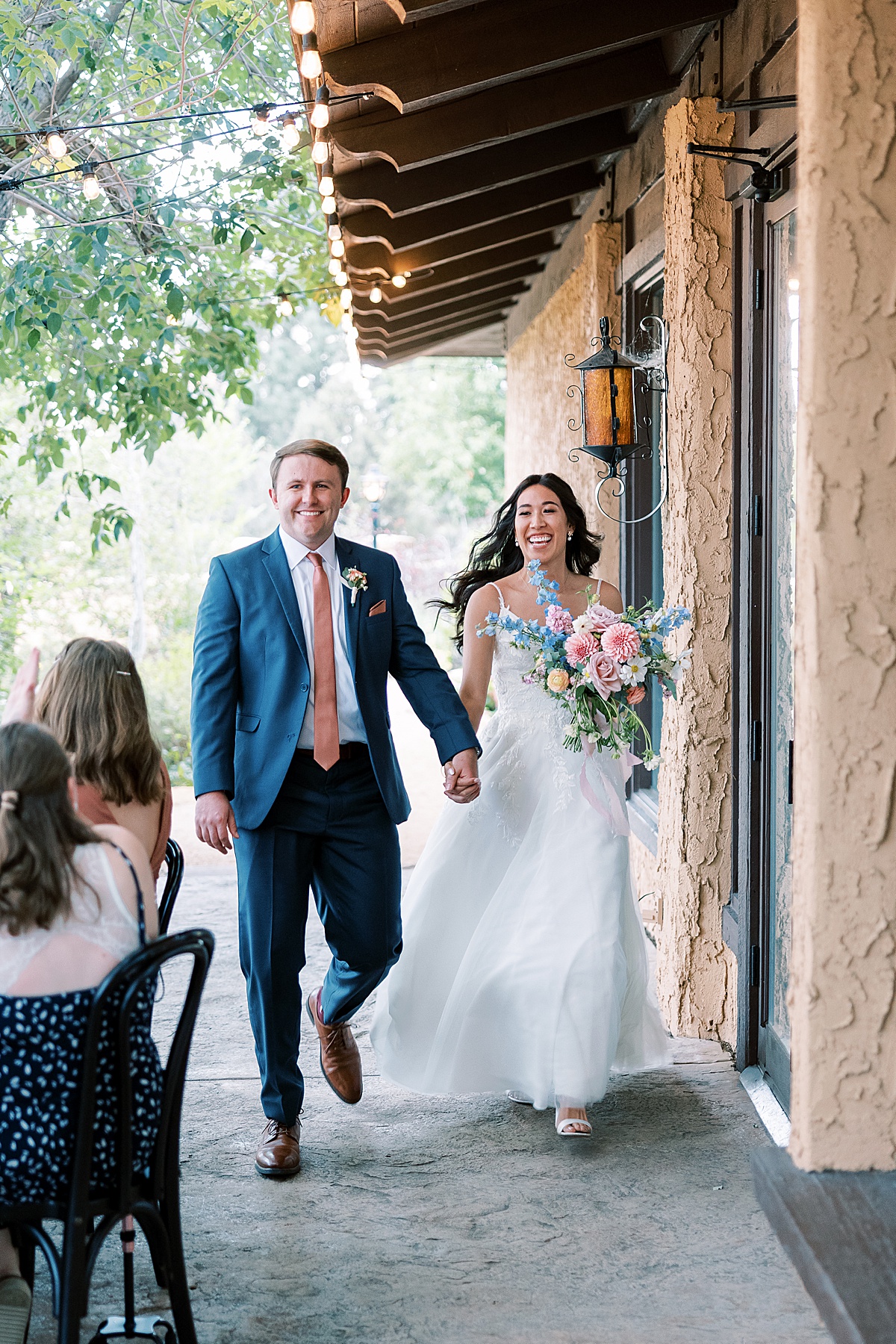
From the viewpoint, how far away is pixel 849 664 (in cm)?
234

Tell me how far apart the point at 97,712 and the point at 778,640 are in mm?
2038

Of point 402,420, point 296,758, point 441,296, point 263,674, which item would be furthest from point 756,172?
point 402,420

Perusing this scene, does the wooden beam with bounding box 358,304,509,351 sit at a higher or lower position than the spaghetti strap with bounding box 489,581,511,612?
higher

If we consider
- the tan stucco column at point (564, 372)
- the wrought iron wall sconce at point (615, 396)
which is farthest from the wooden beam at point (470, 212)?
the wrought iron wall sconce at point (615, 396)

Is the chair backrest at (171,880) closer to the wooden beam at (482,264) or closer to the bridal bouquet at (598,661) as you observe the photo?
the bridal bouquet at (598,661)

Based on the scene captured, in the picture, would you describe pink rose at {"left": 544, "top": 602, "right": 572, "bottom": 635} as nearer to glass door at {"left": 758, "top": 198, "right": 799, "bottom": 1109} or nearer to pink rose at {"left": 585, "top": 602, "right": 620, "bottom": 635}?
pink rose at {"left": 585, "top": 602, "right": 620, "bottom": 635}

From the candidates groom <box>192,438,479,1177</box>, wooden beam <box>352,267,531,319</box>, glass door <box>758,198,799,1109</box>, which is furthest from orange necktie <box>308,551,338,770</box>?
wooden beam <box>352,267,531,319</box>

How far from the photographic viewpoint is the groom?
3348mm

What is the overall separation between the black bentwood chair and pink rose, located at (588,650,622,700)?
1686 millimetres

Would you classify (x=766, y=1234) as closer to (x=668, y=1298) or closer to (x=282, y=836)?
(x=668, y=1298)

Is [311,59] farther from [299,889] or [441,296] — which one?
[441,296]

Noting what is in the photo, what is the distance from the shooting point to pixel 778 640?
375cm

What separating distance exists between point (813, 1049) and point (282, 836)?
154 cm

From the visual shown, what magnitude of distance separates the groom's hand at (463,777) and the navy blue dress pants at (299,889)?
217 mm
